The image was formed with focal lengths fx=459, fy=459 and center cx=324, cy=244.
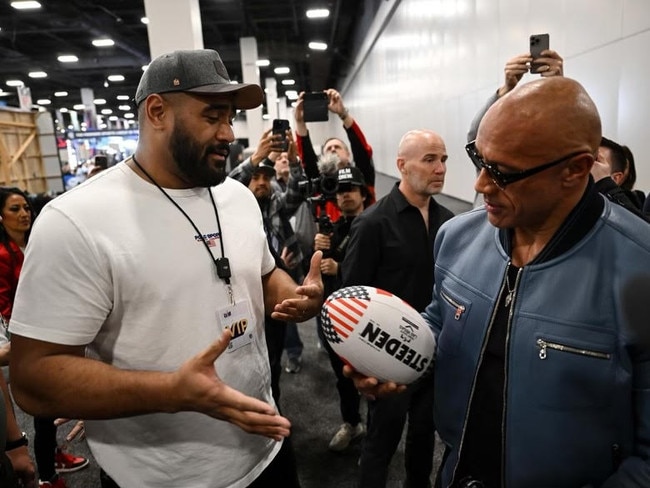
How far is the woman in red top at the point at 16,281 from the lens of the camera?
99.6 inches

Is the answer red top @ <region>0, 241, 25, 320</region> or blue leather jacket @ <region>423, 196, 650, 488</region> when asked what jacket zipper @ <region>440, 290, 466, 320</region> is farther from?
red top @ <region>0, 241, 25, 320</region>

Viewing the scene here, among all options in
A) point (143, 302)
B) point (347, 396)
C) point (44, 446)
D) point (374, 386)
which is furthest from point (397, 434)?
point (44, 446)

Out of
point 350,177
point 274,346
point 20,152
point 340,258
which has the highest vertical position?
point 20,152

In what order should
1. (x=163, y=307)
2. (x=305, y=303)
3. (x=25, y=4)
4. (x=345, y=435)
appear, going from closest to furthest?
(x=163, y=307)
(x=305, y=303)
(x=345, y=435)
(x=25, y=4)

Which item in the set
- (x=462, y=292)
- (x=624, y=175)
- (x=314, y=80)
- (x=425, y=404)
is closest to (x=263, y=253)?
(x=462, y=292)

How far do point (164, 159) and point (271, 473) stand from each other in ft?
3.60

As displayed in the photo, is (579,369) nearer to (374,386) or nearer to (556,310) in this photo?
(556,310)

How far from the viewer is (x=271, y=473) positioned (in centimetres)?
157

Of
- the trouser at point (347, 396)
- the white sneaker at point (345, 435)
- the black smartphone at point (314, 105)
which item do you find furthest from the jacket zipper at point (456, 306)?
the black smartphone at point (314, 105)

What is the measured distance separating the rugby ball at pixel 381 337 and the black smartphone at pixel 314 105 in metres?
2.80

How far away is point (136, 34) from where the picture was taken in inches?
538

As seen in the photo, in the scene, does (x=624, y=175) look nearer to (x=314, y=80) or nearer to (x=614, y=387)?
(x=614, y=387)

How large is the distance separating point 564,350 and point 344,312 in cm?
67

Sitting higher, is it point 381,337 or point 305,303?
point 305,303
